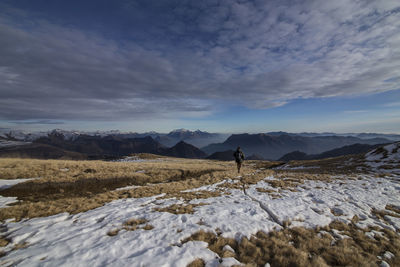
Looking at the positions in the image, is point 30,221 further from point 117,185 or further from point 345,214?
point 345,214

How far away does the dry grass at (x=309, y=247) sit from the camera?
4.82 m

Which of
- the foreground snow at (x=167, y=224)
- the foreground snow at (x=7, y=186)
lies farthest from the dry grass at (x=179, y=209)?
the foreground snow at (x=7, y=186)

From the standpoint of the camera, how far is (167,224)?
690 cm

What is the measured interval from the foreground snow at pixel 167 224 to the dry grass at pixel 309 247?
43 cm

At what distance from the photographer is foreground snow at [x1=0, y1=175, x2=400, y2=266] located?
15.6 feet

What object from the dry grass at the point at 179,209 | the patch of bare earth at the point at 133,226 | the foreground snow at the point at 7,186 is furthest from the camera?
the foreground snow at the point at 7,186

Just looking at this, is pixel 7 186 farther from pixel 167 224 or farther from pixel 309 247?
pixel 309 247

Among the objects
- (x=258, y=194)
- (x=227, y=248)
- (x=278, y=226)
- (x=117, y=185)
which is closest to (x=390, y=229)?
(x=278, y=226)

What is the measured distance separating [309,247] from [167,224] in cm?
552

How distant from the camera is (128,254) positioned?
16.3 ft

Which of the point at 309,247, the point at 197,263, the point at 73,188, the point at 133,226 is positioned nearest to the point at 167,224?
the point at 133,226

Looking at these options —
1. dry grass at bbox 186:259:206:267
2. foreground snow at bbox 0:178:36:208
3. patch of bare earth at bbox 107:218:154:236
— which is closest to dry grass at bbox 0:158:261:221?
foreground snow at bbox 0:178:36:208

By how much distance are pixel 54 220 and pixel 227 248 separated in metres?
8.05

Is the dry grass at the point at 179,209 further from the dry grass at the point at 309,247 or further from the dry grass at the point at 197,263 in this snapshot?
the dry grass at the point at 197,263
